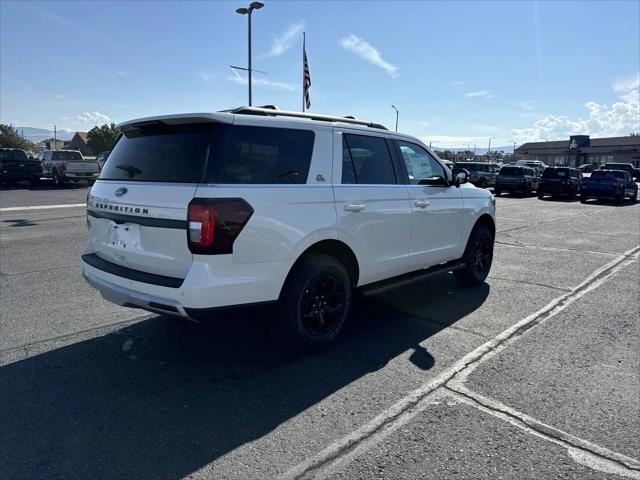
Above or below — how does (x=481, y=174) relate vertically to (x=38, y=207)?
above

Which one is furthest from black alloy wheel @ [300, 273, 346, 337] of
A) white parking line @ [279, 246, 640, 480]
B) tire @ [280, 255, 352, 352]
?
white parking line @ [279, 246, 640, 480]

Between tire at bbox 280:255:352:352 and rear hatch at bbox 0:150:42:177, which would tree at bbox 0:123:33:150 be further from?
tire at bbox 280:255:352:352

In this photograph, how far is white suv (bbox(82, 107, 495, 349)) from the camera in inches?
126

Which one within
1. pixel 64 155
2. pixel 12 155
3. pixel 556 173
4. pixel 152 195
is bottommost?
pixel 152 195

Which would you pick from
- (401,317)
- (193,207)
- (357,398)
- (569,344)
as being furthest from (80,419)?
(569,344)

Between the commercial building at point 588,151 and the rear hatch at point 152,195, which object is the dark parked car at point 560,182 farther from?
the commercial building at point 588,151

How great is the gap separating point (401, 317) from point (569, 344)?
1.63 meters

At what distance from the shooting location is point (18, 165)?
77.0 feet

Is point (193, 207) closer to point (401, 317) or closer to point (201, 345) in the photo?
point (201, 345)

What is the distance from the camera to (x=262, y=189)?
3.38 metres

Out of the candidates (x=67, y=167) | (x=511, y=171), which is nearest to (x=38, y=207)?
(x=67, y=167)

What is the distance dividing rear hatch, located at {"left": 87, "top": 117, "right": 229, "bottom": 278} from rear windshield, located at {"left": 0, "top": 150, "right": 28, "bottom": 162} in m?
A: 24.1

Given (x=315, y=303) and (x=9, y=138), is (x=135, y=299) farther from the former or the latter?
(x=9, y=138)

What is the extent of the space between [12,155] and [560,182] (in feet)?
94.4
